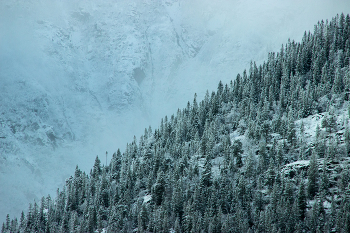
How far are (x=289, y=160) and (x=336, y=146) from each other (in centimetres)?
1798

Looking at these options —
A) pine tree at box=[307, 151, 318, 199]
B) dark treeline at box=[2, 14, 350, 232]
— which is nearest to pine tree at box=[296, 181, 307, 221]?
dark treeline at box=[2, 14, 350, 232]

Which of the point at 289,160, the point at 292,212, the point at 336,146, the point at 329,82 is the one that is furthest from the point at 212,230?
the point at 329,82

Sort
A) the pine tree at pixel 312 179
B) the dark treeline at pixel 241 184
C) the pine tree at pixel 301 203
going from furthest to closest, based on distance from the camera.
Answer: the pine tree at pixel 312 179
the dark treeline at pixel 241 184
the pine tree at pixel 301 203

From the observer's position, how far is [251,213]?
147875 mm

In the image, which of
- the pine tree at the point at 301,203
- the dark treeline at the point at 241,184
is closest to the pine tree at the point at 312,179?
the dark treeline at the point at 241,184

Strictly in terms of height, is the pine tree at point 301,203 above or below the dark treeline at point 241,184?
below

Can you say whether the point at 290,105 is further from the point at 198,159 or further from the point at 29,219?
the point at 29,219

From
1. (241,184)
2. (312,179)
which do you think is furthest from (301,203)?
(241,184)

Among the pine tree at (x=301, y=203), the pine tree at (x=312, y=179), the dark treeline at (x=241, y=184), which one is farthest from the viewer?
the pine tree at (x=312, y=179)

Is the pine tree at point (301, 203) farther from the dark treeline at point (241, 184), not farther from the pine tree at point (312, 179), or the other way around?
the pine tree at point (312, 179)

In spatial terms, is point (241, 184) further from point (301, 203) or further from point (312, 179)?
point (312, 179)

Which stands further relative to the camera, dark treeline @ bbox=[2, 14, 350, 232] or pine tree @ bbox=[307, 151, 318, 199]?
pine tree @ bbox=[307, 151, 318, 199]

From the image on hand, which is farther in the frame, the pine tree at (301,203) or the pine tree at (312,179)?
the pine tree at (312,179)

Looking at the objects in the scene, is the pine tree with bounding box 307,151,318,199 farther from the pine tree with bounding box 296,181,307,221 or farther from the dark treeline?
→ the pine tree with bounding box 296,181,307,221
